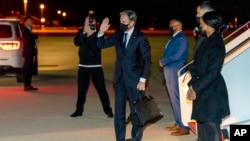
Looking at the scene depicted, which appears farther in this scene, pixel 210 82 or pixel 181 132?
pixel 181 132

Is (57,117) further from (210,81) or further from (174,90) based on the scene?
(210,81)

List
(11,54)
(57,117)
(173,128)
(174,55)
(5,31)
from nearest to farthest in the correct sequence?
(174,55) < (173,128) < (57,117) < (11,54) < (5,31)

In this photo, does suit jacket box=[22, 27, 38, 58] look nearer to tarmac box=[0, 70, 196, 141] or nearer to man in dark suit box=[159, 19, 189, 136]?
tarmac box=[0, 70, 196, 141]

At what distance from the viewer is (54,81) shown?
1596cm

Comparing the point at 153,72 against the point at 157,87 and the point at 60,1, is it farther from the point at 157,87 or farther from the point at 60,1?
the point at 60,1

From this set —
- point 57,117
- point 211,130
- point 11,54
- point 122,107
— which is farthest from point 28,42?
point 211,130

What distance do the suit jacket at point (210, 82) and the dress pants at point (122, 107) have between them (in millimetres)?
1769

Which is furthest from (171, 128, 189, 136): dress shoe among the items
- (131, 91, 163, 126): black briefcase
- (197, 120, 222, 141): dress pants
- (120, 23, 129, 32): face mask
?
(197, 120, 222, 141): dress pants

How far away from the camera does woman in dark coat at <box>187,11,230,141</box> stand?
5832mm

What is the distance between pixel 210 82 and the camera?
585 centimetres

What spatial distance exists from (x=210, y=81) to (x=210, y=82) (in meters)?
0.02

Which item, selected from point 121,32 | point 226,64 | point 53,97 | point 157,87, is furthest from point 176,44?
point 157,87

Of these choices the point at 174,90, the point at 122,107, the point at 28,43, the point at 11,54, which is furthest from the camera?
the point at 11,54

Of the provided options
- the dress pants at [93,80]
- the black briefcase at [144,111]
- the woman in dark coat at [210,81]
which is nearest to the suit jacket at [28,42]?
the dress pants at [93,80]
